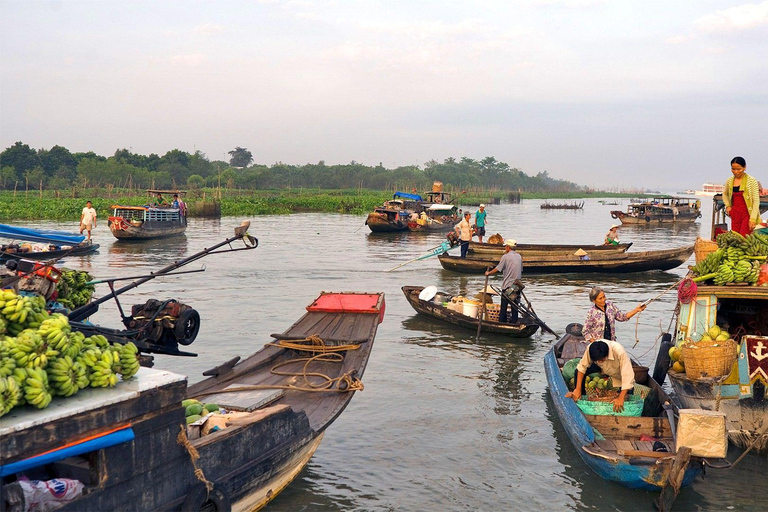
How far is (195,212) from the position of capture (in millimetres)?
45844

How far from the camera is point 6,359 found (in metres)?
3.84

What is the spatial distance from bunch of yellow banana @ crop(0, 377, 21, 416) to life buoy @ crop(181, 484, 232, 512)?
139 centimetres

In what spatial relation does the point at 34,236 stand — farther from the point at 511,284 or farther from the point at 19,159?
the point at 19,159

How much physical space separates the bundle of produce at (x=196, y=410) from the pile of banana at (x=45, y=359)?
129 cm

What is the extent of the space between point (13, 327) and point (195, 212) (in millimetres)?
Result: 42925

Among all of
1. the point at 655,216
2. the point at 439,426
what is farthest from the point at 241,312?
the point at 655,216

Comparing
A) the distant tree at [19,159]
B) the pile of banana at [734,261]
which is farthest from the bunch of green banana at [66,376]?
the distant tree at [19,159]

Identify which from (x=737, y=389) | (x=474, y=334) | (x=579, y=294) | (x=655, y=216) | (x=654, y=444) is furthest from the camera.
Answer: (x=655, y=216)

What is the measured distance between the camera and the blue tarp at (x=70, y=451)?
142 inches

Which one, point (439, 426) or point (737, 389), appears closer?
point (737, 389)

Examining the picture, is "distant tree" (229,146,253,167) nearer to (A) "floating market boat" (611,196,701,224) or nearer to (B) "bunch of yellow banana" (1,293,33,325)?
(A) "floating market boat" (611,196,701,224)

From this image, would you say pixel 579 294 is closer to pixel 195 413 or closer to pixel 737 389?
pixel 737 389

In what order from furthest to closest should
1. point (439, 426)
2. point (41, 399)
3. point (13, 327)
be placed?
point (439, 426) → point (13, 327) → point (41, 399)

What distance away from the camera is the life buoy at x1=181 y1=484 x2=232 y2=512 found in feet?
15.0
